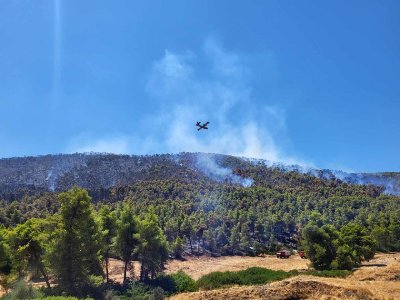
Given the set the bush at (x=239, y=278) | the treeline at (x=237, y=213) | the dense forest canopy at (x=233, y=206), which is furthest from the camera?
the dense forest canopy at (x=233, y=206)

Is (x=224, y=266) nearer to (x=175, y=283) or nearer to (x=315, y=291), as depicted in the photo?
(x=175, y=283)

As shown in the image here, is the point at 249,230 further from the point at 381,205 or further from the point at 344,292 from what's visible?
the point at 344,292

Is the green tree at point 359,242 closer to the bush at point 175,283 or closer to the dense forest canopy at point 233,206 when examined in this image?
the dense forest canopy at point 233,206

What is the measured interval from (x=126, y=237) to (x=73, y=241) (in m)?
12.6

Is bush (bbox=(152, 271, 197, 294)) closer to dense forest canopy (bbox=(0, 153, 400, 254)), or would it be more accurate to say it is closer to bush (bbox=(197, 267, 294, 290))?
bush (bbox=(197, 267, 294, 290))

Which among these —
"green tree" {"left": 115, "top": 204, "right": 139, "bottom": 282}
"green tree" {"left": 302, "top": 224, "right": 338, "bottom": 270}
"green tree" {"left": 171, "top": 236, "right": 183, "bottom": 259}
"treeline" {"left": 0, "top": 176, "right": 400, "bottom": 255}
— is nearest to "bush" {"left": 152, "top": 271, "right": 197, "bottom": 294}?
"green tree" {"left": 115, "top": 204, "right": 139, "bottom": 282}

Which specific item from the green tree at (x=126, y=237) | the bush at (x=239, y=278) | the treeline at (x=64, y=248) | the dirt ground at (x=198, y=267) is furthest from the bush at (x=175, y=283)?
the dirt ground at (x=198, y=267)

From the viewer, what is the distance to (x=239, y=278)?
41.2 metres

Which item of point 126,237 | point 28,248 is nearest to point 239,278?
point 126,237

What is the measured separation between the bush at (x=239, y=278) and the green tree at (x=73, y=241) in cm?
1243

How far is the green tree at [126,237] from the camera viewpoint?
46500 mm

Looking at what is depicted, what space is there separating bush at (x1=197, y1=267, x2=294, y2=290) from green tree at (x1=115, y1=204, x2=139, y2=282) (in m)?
9.34

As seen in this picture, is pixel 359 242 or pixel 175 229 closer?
pixel 359 242

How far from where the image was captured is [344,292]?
94.0 ft
